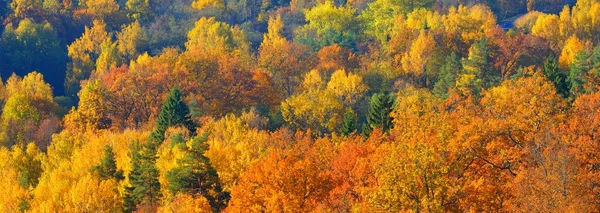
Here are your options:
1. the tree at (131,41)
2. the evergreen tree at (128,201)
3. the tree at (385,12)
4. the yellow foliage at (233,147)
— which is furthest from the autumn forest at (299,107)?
the tree at (131,41)

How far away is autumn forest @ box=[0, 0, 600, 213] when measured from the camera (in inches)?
1783

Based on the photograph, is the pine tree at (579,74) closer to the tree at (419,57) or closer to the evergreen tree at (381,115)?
the evergreen tree at (381,115)

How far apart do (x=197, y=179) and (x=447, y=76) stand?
48.8m

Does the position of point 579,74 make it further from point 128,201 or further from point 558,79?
point 128,201

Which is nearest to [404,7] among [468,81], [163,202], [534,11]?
[534,11]

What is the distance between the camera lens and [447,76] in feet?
332

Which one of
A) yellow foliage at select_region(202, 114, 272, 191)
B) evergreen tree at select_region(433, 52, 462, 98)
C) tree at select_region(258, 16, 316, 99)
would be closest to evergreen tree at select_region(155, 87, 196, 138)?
yellow foliage at select_region(202, 114, 272, 191)

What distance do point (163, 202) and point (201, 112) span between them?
40555 millimetres

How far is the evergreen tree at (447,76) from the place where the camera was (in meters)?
98.2

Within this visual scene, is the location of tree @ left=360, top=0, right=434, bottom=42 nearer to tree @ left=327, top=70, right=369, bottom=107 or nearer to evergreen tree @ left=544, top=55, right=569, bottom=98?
tree @ left=327, top=70, right=369, bottom=107

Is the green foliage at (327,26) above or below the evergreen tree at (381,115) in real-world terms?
above

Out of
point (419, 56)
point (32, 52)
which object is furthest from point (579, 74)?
point (32, 52)

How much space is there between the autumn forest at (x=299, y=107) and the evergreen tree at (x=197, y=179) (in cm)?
11

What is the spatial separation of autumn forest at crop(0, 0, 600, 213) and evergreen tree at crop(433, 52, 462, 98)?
0.32m
